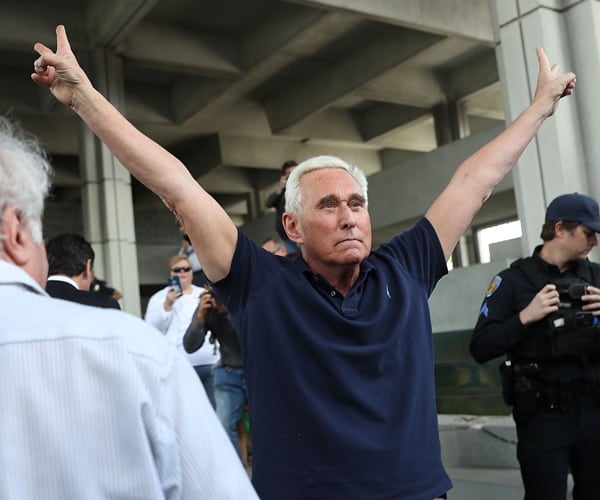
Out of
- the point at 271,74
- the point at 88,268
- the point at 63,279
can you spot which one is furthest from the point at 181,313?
the point at 271,74

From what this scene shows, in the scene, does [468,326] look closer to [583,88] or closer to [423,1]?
[583,88]

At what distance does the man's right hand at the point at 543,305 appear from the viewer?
3.20m

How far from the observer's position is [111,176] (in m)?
13.3

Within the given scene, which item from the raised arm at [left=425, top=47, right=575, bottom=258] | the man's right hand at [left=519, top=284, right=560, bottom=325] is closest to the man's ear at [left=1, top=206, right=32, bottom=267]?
the raised arm at [left=425, top=47, right=575, bottom=258]

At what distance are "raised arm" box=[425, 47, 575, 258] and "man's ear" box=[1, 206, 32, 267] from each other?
1.51m

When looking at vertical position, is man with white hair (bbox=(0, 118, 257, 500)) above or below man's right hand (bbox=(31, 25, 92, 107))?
below

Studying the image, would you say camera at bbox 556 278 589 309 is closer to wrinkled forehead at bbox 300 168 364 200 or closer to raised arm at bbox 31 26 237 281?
wrinkled forehead at bbox 300 168 364 200

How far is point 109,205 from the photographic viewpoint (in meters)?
13.2

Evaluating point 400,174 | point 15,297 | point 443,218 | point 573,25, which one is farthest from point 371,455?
point 400,174

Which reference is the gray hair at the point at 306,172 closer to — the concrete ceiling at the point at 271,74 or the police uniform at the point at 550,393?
the police uniform at the point at 550,393

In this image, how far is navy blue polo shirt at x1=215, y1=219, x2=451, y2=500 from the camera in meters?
1.87

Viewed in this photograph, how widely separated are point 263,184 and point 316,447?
21351 millimetres

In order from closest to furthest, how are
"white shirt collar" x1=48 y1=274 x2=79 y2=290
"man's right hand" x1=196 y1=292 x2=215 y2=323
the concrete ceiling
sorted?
"white shirt collar" x1=48 y1=274 x2=79 y2=290, "man's right hand" x1=196 y1=292 x2=215 y2=323, the concrete ceiling

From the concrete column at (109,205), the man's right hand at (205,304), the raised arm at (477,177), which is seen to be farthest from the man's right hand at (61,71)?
the concrete column at (109,205)
